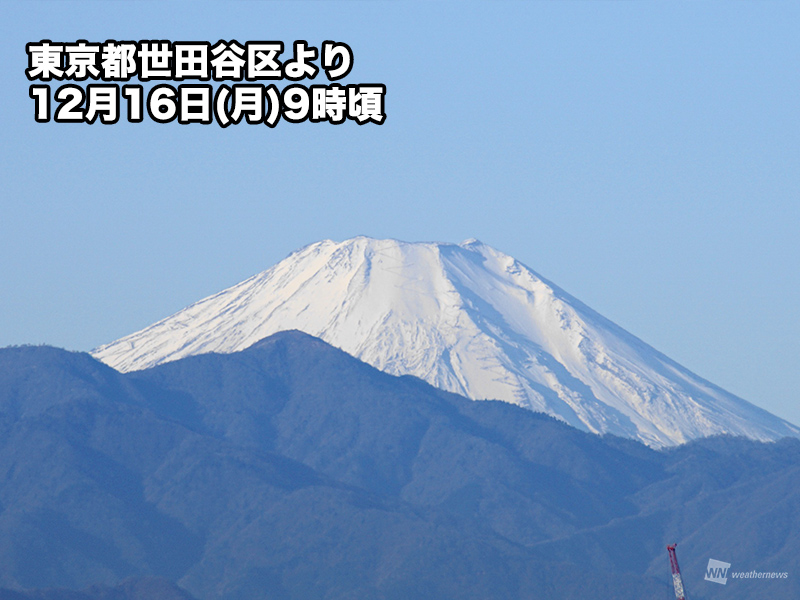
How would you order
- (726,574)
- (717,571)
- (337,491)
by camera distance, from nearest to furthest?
1. (726,574)
2. (717,571)
3. (337,491)

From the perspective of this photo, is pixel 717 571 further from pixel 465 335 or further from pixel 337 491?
pixel 465 335

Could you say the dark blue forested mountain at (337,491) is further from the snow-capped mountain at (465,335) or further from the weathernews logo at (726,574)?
the snow-capped mountain at (465,335)

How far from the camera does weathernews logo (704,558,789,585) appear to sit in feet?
340

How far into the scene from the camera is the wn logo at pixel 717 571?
104 metres

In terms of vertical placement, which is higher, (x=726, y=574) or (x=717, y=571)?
(x=726, y=574)

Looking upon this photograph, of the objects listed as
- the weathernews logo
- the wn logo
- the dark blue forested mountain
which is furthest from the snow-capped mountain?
the weathernews logo

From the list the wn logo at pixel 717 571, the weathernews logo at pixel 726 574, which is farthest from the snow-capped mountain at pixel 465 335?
the weathernews logo at pixel 726 574

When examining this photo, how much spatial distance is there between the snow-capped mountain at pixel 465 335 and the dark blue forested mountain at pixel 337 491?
59.0ft

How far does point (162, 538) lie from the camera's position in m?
105

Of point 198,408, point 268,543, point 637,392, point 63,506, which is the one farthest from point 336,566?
point 637,392

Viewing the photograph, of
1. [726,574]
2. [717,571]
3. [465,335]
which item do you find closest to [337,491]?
[717,571]

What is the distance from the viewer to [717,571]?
106 m

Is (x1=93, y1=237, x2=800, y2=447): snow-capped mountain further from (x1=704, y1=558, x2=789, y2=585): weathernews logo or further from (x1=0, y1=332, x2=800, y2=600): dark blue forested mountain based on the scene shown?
(x1=704, y1=558, x2=789, y2=585): weathernews logo

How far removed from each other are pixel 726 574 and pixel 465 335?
68881 mm
